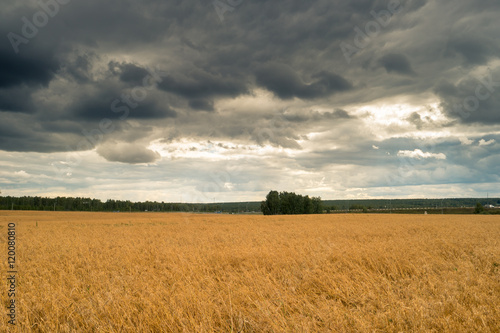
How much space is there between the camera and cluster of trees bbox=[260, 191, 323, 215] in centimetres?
15812

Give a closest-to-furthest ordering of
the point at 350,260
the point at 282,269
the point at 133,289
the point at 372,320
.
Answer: the point at 372,320, the point at 133,289, the point at 282,269, the point at 350,260

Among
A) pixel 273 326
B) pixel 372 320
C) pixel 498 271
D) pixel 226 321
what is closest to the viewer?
pixel 273 326

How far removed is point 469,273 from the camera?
834 centimetres

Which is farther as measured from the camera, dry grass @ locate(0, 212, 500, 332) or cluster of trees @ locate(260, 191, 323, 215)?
cluster of trees @ locate(260, 191, 323, 215)

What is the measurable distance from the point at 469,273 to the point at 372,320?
4.71 meters

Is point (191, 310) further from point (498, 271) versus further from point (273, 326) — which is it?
point (498, 271)

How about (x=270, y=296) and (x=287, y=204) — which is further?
(x=287, y=204)

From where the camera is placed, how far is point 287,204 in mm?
158875

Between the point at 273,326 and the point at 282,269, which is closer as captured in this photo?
the point at 273,326

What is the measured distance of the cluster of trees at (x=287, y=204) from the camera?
158m

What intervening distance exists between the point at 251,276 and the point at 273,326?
398 cm

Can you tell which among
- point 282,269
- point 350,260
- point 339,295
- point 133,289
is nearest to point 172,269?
point 133,289

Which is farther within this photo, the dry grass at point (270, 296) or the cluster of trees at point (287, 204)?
the cluster of trees at point (287, 204)

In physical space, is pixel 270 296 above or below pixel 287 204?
above
